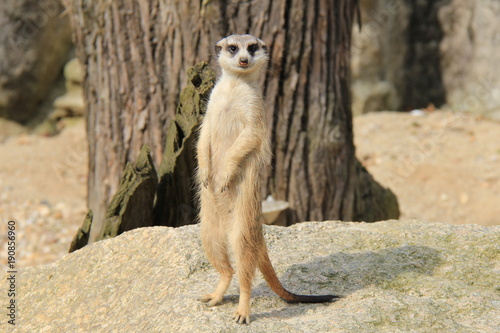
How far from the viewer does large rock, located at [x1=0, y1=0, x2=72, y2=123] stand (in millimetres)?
8062

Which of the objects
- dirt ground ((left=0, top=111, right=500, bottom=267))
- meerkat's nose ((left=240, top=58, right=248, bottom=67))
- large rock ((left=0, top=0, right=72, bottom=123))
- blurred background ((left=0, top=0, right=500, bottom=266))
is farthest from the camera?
large rock ((left=0, top=0, right=72, bottom=123))

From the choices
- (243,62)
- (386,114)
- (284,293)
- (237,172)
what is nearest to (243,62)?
(243,62)

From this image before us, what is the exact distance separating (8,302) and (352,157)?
256 cm

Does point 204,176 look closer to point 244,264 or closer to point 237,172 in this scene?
point 237,172

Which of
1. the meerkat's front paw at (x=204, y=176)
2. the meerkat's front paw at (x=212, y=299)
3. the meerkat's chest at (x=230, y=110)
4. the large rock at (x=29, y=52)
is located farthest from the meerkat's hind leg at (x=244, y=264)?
the large rock at (x=29, y=52)

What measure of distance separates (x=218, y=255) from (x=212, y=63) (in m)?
1.97

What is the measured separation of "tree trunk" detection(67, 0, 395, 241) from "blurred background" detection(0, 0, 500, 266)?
1803mm

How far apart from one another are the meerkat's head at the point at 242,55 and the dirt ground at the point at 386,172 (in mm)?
3528

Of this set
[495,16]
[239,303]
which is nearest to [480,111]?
[495,16]

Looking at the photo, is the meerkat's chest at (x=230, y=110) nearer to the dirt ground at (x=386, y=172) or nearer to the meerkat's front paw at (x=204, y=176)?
the meerkat's front paw at (x=204, y=176)

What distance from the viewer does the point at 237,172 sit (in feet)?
8.08

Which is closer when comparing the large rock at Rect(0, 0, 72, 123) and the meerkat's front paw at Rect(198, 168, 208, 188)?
the meerkat's front paw at Rect(198, 168, 208, 188)

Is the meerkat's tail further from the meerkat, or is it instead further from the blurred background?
the blurred background

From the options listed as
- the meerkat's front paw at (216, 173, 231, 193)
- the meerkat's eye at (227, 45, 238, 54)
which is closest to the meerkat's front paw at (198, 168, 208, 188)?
the meerkat's front paw at (216, 173, 231, 193)
